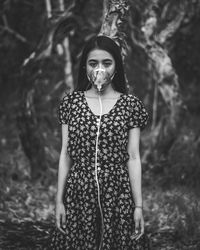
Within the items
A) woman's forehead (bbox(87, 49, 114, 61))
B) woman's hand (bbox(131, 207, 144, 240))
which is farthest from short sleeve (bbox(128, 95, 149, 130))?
woman's hand (bbox(131, 207, 144, 240))

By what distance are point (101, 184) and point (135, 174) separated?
0.24m

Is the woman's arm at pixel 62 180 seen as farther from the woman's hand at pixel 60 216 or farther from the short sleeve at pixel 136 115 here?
the short sleeve at pixel 136 115

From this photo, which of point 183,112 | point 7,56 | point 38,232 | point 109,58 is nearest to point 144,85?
point 7,56

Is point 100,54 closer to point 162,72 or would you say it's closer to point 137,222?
point 137,222

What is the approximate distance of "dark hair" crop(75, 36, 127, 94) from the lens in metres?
3.28

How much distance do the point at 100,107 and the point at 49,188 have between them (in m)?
3.84

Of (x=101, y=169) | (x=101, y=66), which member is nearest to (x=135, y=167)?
(x=101, y=169)

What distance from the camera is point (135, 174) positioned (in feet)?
10.6

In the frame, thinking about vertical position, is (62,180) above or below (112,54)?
below

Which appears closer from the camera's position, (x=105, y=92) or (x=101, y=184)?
(x=101, y=184)

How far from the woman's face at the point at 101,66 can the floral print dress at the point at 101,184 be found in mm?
185

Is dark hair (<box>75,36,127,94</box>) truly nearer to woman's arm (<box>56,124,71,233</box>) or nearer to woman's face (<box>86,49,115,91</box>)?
woman's face (<box>86,49,115,91</box>)

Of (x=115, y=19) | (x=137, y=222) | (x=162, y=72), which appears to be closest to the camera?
(x=137, y=222)

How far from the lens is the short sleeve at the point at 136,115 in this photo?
3.26 m
